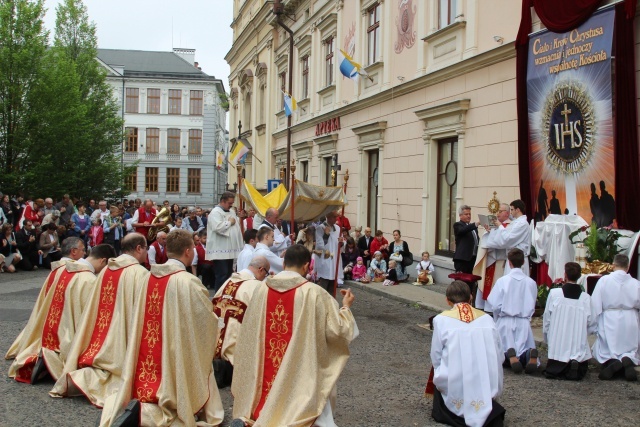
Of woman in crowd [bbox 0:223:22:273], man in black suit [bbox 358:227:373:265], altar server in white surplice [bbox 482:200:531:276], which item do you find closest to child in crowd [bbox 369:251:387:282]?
man in black suit [bbox 358:227:373:265]

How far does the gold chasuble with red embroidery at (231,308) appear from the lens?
21.7ft

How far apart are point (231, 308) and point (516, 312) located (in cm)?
330

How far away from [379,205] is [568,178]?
25.7 ft

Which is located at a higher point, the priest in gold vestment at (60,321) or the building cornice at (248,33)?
the building cornice at (248,33)

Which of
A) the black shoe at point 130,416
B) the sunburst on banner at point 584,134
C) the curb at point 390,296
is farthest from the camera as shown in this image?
the curb at point 390,296

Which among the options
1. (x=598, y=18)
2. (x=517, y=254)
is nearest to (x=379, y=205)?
(x=598, y=18)

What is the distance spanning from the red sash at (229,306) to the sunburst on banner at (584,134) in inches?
232

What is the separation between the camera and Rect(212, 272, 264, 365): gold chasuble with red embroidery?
261 inches

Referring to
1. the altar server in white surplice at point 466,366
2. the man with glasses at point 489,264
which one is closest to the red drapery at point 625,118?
the man with glasses at point 489,264

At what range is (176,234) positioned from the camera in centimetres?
564

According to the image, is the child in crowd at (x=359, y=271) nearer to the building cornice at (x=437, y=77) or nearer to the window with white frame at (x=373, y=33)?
the building cornice at (x=437, y=77)

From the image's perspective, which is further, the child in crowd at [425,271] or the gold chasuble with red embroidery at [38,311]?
the child in crowd at [425,271]

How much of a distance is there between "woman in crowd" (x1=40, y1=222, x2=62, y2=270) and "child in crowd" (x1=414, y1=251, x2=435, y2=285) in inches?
361

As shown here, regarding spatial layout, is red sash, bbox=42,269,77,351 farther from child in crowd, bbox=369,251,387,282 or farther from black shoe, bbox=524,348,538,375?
child in crowd, bbox=369,251,387,282
